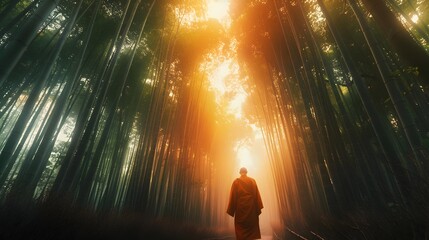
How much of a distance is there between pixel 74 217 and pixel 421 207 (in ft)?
8.80

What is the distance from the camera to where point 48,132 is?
11.3 feet

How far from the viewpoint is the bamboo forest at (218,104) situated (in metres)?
2.04

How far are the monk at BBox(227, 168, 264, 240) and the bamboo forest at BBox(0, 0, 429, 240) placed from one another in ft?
3.02

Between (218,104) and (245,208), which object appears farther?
(218,104)

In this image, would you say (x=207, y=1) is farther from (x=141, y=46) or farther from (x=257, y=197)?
(x=257, y=197)

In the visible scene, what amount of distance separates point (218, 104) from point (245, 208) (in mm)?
8680

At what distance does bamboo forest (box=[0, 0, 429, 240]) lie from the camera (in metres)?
2.04

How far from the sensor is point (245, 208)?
14.3 ft

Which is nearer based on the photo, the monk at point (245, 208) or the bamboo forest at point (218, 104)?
the bamboo forest at point (218, 104)

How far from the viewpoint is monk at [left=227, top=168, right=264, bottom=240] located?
4199mm

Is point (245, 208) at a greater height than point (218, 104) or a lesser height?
lesser

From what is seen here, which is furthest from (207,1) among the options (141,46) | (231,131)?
(231,131)

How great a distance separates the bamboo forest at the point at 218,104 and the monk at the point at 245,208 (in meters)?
0.92

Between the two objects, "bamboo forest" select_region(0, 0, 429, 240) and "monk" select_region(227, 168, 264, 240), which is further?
"monk" select_region(227, 168, 264, 240)
